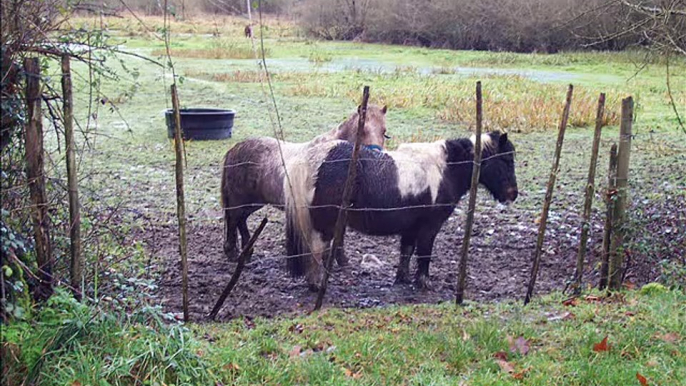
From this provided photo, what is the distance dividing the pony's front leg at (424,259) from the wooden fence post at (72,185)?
340 centimetres

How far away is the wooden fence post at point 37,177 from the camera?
3.96 metres

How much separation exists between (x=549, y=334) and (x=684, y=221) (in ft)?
10.3

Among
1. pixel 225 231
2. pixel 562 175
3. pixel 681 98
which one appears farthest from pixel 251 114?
pixel 681 98

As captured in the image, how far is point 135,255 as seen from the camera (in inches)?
207

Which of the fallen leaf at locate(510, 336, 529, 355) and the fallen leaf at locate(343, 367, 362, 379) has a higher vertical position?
the fallen leaf at locate(343, 367, 362, 379)

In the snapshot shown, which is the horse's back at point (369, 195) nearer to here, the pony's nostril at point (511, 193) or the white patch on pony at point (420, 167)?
the white patch on pony at point (420, 167)

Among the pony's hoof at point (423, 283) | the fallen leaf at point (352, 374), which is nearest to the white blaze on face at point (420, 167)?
the pony's hoof at point (423, 283)

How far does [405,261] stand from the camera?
695cm

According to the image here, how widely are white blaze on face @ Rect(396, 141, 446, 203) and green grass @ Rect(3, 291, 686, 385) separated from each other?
1.47 m

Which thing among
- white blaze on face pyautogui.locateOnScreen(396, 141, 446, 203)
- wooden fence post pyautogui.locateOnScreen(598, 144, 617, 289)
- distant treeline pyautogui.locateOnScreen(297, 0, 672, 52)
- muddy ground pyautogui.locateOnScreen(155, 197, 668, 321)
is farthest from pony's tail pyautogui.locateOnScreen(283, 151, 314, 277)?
distant treeline pyautogui.locateOnScreen(297, 0, 672, 52)

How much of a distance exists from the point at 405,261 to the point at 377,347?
96.8 inches

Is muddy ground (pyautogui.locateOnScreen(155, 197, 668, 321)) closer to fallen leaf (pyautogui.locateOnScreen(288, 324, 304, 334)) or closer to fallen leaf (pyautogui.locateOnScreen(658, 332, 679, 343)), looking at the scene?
fallen leaf (pyautogui.locateOnScreen(288, 324, 304, 334))

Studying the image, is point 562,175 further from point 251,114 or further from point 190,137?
point 251,114

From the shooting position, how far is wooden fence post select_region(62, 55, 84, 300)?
4121 mm
